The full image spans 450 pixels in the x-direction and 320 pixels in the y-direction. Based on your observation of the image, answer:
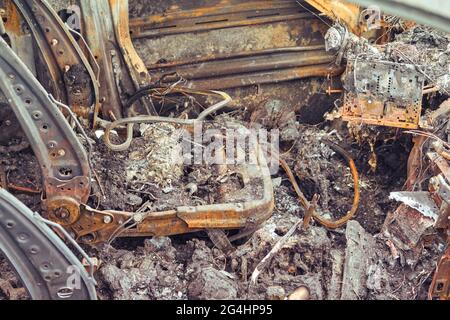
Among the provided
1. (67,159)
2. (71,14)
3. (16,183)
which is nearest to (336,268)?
(67,159)

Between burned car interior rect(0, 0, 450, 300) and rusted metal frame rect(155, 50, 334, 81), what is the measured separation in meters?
0.01

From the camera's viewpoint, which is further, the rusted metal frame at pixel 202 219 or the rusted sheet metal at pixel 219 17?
the rusted sheet metal at pixel 219 17

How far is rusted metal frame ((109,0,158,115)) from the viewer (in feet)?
21.2

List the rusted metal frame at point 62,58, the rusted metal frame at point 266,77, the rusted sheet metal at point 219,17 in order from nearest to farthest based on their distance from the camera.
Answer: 1. the rusted metal frame at point 62,58
2. the rusted sheet metal at point 219,17
3. the rusted metal frame at point 266,77

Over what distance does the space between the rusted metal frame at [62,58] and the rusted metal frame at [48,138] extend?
3.21 ft

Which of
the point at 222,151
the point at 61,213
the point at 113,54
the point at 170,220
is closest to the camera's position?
the point at 61,213

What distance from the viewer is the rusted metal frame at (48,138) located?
4.91 meters

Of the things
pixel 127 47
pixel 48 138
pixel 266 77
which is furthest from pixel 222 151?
pixel 48 138

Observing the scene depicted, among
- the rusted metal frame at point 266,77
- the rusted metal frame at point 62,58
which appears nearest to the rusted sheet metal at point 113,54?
the rusted metal frame at point 62,58

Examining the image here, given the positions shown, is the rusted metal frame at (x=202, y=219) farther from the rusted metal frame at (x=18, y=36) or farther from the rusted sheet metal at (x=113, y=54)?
the rusted metal frame at (x=18, y=36)

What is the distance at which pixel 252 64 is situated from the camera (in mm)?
7000

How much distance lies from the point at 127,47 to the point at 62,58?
75 cm

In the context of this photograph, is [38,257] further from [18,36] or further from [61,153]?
[18,36]

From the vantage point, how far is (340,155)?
6.75 meters
